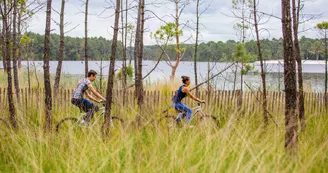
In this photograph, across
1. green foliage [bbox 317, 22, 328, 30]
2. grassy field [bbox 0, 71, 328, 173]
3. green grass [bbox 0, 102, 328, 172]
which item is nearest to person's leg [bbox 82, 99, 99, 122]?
grassy field [bbox 0, 71, 328, 173]

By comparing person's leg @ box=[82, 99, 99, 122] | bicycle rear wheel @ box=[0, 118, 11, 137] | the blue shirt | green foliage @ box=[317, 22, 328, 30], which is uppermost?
green foliage @ box=[317, 22, 328, 30]

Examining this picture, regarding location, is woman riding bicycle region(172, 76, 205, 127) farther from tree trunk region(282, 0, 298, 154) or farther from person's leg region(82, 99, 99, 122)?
tree trunk region(282, 0, 298, 154)

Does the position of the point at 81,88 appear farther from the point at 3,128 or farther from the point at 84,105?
the point at 3,128

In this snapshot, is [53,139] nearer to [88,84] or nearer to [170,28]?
[88,84]

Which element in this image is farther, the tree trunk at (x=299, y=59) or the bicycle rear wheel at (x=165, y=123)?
the tree trunk at (x=299, y=59)

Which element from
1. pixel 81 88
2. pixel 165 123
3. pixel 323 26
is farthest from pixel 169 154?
pixel 323 26

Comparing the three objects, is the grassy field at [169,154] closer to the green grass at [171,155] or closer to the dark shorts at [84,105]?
the green grass at [171,155]

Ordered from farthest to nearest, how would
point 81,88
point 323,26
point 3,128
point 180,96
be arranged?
point 323,26, point 180,96, point 81,88, point 3,128

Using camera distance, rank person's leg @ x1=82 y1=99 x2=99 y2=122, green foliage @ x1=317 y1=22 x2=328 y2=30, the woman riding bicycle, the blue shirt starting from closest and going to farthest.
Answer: person's leg @ x1=82 y1=99 x2=99 y2=122 → the blue shirt → the woman riding bicycle → green foliage @ x1=317 y1=22 x2=328 y2=30

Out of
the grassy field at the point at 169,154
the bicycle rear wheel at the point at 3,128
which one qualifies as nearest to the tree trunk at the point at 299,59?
the grassy field at the point at 169,154

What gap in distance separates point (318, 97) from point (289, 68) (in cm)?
875

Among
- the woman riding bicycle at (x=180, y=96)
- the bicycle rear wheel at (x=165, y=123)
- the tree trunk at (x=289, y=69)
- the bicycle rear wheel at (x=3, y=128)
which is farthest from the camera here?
the woman riding bicycle at (x=180, y=96)

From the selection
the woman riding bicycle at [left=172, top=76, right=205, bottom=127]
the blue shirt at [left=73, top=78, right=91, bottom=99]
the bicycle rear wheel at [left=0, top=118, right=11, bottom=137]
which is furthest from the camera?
the woman riding bicycle at [left=172, top=76, right=205, bottom=127]

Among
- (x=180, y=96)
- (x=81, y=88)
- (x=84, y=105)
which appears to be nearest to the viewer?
(x=81, y=88)
